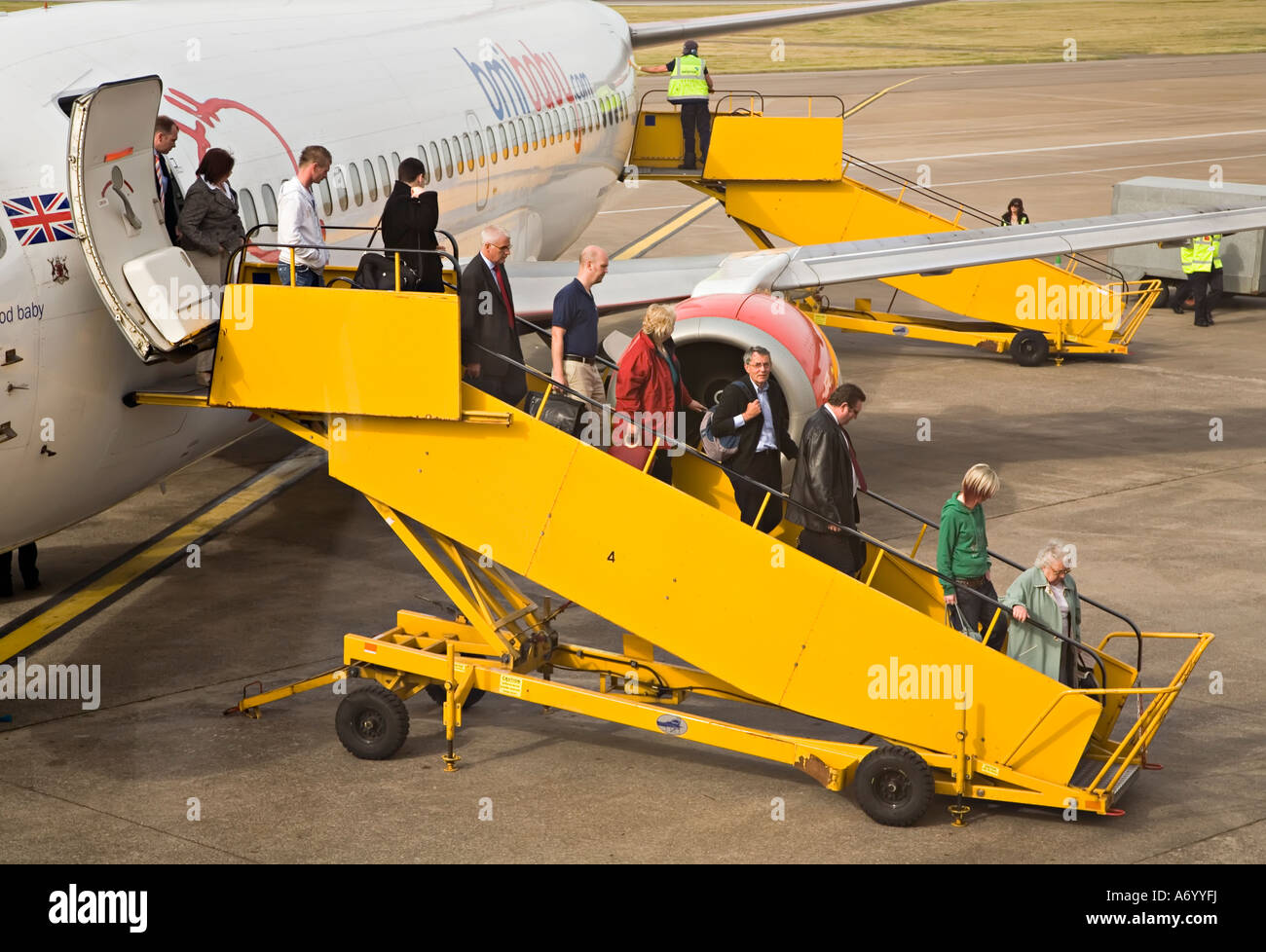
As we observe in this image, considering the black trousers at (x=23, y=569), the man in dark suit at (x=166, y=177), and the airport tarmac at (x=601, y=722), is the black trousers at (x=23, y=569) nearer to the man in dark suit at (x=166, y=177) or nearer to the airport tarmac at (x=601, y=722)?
the airport tarmac at (x=601, y=722)

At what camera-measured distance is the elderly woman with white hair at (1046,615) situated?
1096 centimetres

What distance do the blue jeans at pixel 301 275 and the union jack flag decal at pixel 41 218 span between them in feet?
5.33

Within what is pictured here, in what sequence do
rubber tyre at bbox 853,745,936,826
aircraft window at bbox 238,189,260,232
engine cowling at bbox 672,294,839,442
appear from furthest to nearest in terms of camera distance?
engine cowling at bbox 672,294,839,442
aircraft window at bbox 238,189,260,232
rubber tyre at bbox 853,745,936,826

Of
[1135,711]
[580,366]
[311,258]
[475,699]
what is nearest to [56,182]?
[311,258]

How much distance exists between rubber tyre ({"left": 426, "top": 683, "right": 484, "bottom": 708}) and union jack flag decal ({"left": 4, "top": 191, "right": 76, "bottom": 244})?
3990 mm

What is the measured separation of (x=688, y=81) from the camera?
25.9 meters

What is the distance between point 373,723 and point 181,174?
14.1 ft

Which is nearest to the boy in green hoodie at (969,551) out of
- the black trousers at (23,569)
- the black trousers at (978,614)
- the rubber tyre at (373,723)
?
the black trousers at (978,614)

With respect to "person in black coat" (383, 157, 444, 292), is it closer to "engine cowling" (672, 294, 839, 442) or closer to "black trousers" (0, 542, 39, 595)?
"engine cowling" (672, 294, 839, 442)

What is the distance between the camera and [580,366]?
12.6m

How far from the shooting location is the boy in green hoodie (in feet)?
37.5

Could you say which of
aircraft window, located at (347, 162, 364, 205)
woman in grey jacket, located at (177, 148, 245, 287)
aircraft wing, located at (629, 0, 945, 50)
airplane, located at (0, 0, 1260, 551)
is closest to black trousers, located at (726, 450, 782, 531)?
airplane, located at (0, 0, 1260, 551)

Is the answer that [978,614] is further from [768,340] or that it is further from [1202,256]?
[1202,256]

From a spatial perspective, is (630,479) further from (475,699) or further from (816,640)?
(475,699)
